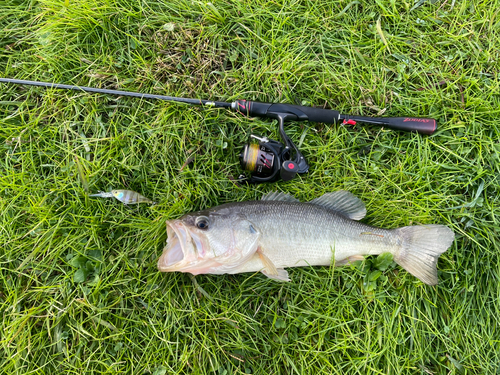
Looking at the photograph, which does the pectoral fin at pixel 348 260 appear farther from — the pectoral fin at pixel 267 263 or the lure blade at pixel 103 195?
the lure blade at pixel 103 195

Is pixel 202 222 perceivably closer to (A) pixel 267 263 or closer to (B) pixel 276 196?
(A) pixel 267 263

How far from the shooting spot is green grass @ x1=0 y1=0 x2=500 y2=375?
2.67 metres

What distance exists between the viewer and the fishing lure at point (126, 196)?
9.12 ft

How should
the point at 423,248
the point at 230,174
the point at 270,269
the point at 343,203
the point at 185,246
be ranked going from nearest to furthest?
the point at 185,246 < the point at 270,269 < the point at 423,248 < the point at 343,203 < the point at 230,174

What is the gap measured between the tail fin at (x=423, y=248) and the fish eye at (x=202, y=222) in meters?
1.78

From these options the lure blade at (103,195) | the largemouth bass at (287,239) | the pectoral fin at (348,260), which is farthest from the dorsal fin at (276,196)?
the lure blade at (103,195)

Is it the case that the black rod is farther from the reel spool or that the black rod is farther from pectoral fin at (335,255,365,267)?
pectoral fin at (335,255,365,267)

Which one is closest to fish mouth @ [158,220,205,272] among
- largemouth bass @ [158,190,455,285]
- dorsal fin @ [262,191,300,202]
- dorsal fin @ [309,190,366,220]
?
largemouth bass @ [158,190,455,285]

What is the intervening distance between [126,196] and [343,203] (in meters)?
2.10

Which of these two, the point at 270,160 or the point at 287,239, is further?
the point at 270,160

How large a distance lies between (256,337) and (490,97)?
343 centimetres

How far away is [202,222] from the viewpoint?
2.37 meters

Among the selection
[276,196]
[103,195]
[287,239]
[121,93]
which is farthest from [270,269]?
[121,93]

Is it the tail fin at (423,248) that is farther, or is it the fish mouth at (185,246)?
the tail fin at (423,248)
